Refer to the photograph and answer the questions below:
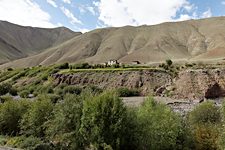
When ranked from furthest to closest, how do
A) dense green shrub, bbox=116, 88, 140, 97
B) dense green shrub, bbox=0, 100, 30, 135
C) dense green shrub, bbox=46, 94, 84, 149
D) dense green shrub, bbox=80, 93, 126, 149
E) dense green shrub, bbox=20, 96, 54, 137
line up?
dense green shrub, bbox=116, 88, 140, 97 → dense green shrub, bbox=0, 100, 30, 135 → dense green shrub, bbox=20, 96, 54, 137 → dense green shrub, bbox=46, 94, 84, 149 → dense green shrub, bbox=80, 93, 126, 149

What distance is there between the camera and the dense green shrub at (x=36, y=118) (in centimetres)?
3597

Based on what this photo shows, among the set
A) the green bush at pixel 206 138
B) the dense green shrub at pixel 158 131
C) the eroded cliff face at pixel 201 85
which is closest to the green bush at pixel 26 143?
the dense green shrub at pixel 158 131

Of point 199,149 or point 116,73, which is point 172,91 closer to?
point 116,73

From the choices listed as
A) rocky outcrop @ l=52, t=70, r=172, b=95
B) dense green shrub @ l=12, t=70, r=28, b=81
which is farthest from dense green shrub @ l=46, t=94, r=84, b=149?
dense green shrub @ l=12, t=70, r=28, b=81

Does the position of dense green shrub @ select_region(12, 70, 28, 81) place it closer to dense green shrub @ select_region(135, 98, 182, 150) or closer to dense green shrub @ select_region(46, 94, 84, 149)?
dense green shrub @ select_region(46, 94, 84, 149)

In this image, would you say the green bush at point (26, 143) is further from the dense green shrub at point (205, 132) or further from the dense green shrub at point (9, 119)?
the dense green shrub at point (205, 132)

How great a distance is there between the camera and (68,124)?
3206 cm

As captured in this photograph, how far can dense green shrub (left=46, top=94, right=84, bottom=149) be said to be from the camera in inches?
1221

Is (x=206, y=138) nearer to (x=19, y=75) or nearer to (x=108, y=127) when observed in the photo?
(x=108, y=127)

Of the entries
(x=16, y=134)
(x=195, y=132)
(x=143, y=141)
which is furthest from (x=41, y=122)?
(x=195, y=132)

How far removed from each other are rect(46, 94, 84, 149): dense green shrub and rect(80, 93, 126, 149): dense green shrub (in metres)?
1.31

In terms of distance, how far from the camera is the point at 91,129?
29.4 metres

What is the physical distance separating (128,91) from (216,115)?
43860mm

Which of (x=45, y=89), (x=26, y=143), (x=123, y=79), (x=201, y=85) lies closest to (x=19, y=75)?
(x=45, y=89)
